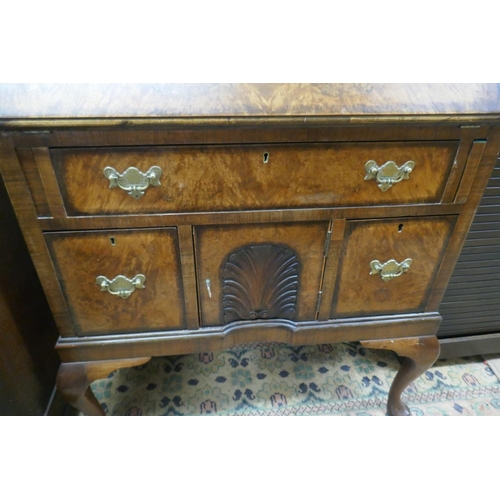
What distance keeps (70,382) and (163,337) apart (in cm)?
22

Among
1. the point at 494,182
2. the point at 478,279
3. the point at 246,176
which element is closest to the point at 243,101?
the point at 246,176

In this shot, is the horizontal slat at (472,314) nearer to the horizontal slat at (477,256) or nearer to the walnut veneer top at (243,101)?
the horizontal slat at (477,256)

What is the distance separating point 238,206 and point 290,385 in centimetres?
72

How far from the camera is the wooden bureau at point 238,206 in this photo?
23.0 inches

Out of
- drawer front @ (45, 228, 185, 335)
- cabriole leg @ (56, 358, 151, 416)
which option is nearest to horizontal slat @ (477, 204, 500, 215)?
drawer front @ (45, 228, 185, 335)

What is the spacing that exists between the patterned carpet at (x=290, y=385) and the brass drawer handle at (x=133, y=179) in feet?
2.40

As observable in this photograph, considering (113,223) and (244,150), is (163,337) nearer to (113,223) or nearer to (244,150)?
(113,223)

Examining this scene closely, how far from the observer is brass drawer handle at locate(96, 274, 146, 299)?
0.73 meters

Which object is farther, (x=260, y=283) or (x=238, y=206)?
(x=260, y=283)

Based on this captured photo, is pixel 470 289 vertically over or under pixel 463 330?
over

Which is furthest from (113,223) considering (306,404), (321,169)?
(306,404)

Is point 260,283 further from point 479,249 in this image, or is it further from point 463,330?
point 463,330

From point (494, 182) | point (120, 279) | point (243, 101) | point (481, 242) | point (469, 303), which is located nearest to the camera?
point (243, 101)

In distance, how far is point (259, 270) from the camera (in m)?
0.77
